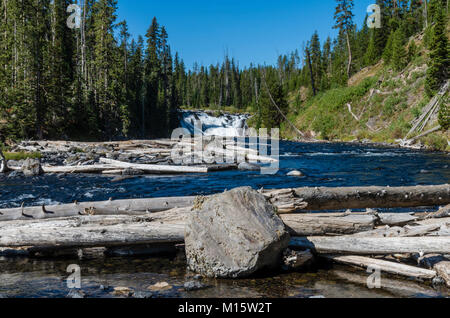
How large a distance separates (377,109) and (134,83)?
35.8 m

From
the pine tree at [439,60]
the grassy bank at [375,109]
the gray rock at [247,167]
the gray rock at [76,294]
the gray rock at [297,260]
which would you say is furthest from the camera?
the grassy bank at [375,109]

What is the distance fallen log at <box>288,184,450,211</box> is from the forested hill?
18.2 m

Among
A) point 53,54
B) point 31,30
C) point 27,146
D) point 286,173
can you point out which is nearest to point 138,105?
point 53,54

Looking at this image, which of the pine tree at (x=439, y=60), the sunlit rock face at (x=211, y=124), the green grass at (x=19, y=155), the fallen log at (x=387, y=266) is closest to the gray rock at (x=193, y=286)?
the fallen log at (x=387, y=266)

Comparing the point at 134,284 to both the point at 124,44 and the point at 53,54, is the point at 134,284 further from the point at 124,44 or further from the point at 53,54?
the point at 124,44

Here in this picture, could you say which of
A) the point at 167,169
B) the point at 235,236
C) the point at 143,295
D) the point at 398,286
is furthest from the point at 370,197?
the point at 167,169

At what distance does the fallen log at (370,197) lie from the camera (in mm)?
6094

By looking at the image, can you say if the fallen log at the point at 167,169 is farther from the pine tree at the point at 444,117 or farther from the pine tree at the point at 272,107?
the pine tree at the point at 272,107

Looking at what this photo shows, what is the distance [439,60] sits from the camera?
27906 mm

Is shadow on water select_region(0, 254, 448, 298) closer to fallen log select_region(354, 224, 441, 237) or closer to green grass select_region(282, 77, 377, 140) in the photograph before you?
fallen log select_region(354, 224, 441, 237)

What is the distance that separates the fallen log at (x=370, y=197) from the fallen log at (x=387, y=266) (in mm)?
1427

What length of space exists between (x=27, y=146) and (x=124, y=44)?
3261 centimetres

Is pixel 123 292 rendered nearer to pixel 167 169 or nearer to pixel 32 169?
pixel 167 169

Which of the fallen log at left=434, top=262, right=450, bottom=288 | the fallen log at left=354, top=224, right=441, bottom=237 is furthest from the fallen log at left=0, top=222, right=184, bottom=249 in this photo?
the fallen log at left=434, top=262, right=450, bottom=288
